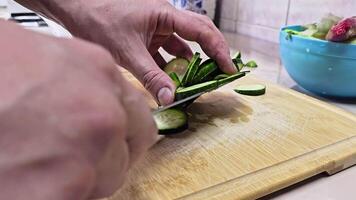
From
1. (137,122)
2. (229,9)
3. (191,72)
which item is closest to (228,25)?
(229,9)

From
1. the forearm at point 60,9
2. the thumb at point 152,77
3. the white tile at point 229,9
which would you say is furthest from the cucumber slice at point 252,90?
the white tile at point 229,9

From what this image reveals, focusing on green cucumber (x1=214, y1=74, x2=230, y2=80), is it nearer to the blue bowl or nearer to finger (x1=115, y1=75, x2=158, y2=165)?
the blue bowl

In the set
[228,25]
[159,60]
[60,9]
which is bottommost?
[228,25]

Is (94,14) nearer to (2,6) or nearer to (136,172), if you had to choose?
Result: (136,172)

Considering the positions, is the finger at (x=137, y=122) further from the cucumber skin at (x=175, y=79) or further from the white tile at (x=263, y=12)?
the white tile at (x=263, y=12)

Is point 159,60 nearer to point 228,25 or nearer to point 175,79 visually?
point 175,79

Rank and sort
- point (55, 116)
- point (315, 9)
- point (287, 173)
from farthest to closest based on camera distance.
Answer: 1. point (315, 9)
2. point (287, 173)
3. point (55, 116)

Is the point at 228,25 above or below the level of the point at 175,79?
below

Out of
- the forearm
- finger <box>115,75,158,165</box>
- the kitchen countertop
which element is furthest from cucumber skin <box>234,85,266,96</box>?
finger <box>115,75,158,165</box>
